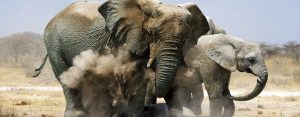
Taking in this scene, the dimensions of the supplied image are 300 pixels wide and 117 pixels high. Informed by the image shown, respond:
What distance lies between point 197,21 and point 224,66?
10.1ft

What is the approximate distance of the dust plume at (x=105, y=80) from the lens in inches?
293

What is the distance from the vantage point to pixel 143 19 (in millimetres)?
7270

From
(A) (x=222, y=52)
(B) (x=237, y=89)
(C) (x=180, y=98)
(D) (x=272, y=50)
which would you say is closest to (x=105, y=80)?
(C) (x=180, y=98)

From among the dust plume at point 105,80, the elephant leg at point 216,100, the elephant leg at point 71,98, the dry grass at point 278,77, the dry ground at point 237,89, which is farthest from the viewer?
the dry grass at point 278,77

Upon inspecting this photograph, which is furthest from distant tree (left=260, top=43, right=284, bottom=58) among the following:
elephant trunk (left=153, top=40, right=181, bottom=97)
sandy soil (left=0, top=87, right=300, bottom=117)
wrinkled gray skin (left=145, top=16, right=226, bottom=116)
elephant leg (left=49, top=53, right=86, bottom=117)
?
elephant trunk (left=153, top=40, right=181, bottom=97)

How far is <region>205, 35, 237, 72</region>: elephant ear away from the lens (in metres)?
11.0

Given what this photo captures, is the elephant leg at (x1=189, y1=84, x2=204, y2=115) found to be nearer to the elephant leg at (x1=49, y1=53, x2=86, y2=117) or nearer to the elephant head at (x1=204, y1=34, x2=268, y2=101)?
the elephant head at (x1=204, y1=34, x2=268, y2=101)

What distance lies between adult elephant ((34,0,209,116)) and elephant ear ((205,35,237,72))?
290cm

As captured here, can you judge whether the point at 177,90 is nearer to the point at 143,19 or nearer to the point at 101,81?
the point at 101,81

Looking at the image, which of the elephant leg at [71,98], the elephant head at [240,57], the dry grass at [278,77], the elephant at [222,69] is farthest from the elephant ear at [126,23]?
the dry grass at [278,77]

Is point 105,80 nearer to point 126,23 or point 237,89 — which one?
point 126,23

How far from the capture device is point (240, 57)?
36.3ft

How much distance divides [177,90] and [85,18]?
71.6 inches

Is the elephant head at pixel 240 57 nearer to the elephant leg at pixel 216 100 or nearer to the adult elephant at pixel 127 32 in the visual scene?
the elephant leg at pixel 216 100
